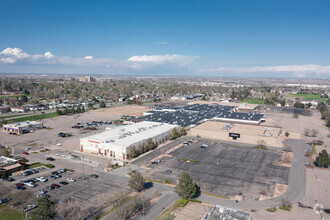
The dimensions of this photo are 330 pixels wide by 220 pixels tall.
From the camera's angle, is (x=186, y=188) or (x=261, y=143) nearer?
A: (x=186, y=188)


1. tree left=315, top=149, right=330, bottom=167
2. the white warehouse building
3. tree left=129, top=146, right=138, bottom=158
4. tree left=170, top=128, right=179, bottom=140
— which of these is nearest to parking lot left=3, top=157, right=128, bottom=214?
the white warehouse building

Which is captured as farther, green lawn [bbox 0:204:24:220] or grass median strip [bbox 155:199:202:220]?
green lawn [bbox 0:204:24:220]

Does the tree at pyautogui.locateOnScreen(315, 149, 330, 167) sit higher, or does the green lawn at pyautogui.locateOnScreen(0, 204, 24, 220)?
the tree at pyautogui.locateOnScreen(315, 149, 330, 167)

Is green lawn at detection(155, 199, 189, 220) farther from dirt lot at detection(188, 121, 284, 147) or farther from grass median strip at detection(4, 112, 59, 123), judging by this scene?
grass median strip at detection(4, 112, 59, 123)

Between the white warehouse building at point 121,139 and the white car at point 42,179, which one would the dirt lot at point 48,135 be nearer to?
the white warehouse building at point 121,139

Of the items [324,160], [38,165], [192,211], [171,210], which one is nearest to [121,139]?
[38,165]

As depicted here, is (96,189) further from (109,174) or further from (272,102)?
(272,102)

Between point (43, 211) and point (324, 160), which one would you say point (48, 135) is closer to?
point (43, 211)
